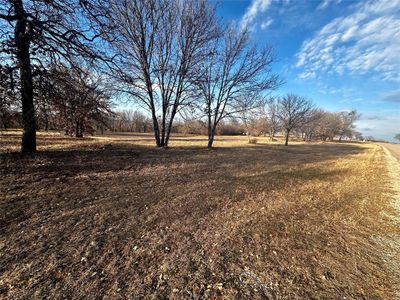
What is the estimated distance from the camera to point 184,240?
320cm

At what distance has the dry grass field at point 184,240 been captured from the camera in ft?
7.48

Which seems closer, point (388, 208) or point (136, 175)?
point (388, 208)

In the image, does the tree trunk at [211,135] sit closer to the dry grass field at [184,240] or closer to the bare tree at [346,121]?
the dry grass field at [184,240]

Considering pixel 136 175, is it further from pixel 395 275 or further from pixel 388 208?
pixel 388 208

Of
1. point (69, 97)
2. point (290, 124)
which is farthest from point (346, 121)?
point (69, 97)

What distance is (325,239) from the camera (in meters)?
3.44

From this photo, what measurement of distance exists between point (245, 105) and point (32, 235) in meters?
17.1

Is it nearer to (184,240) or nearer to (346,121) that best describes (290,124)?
(184,240)

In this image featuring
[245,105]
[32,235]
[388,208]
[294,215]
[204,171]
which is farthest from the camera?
[245,105]

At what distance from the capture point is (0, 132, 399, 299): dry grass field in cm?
228

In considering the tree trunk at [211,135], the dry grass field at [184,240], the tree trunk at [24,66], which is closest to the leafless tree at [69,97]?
the tree trunk at [24,66]

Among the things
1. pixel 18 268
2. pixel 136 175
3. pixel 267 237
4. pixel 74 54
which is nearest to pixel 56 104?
pixel 74 54

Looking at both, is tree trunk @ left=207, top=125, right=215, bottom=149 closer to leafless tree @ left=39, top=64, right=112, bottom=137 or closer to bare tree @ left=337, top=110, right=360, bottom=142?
leafless tree @ left=39, top=64, right=112, bottom=137

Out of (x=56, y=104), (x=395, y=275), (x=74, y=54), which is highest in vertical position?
(x=74, y=54)
